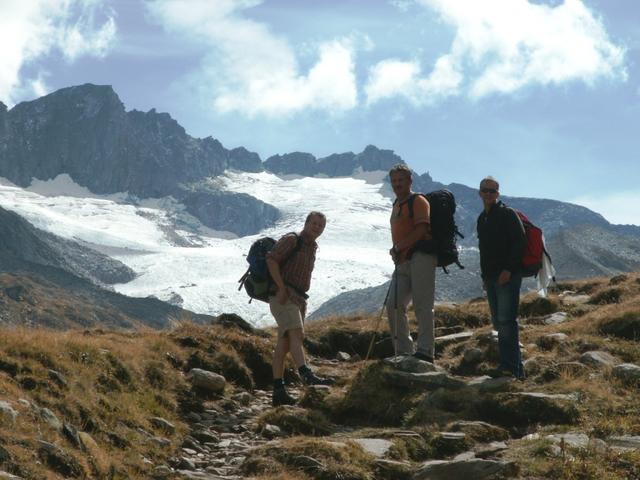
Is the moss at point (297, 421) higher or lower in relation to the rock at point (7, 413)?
lower

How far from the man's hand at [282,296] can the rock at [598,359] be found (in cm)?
484

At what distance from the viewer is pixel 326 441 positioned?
28.2 ft

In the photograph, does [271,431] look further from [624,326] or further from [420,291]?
[624,326]

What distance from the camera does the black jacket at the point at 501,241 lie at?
480 inches

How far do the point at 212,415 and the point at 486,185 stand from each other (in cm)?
590

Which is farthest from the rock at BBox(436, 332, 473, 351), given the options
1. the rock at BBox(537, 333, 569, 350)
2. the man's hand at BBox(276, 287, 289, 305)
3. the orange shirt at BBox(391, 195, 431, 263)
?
the man's hand at BBox(276, 287, 289, 305)

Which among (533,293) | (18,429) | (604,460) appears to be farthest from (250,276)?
(533,293)

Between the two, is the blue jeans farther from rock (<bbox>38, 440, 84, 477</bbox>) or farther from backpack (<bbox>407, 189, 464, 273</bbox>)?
rock (<bbox>38, 440, 84, 477</bbox>)

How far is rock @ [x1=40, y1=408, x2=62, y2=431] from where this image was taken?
790cm

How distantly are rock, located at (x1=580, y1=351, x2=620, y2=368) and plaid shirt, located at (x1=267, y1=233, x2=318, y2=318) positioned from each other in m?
4.58

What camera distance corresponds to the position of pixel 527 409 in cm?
978

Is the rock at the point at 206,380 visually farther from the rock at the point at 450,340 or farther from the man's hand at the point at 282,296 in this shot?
the rock at the point at 450,340

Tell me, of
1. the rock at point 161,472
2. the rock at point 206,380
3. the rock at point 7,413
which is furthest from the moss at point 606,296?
the rock at point 7,413

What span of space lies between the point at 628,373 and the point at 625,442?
291 cm
